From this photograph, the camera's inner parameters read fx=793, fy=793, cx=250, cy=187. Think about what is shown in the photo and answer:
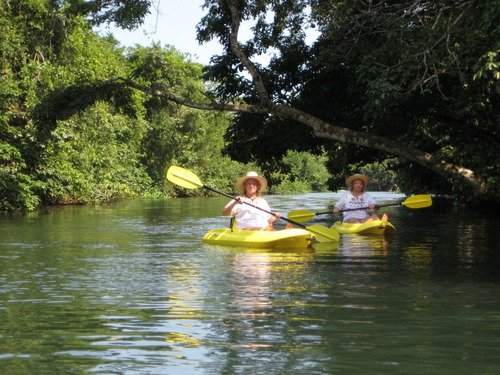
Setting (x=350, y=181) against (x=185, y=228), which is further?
(x=185, y=228)

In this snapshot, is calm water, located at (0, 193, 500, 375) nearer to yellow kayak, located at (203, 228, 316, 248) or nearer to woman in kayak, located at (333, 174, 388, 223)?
yellow kayak, located at (203, 228, 316, 248)

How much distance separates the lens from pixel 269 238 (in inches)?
484

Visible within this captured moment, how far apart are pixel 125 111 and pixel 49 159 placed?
8341 millimetres

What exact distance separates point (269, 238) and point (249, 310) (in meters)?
5.55

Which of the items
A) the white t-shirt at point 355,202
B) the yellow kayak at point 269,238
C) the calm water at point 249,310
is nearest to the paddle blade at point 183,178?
the yellow kayak at point 269,238

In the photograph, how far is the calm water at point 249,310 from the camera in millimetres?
4969

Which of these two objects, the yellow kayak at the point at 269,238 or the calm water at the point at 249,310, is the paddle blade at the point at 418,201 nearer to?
the calm water at the point at 249,310

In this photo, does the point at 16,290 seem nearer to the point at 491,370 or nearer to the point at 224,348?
the point at 224,348

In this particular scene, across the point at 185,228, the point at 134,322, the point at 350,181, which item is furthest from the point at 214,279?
the point at 185,228

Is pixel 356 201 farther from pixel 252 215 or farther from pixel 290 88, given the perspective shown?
pixel 290 88

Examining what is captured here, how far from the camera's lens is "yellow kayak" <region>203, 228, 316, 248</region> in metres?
12.3

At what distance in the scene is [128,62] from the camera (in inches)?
2260

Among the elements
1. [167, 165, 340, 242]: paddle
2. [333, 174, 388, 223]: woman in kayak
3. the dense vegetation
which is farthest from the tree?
[167, 165, 340, 242]: paddle

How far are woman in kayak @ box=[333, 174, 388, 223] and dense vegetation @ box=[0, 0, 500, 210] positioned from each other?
138 cm
